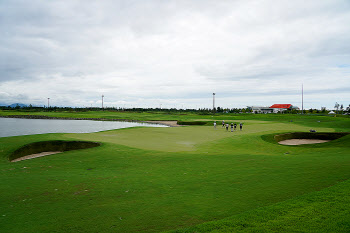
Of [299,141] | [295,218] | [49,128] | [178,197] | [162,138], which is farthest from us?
[49,128]

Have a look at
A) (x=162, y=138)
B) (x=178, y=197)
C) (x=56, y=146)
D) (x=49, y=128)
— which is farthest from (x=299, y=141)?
(x=49, y=128)

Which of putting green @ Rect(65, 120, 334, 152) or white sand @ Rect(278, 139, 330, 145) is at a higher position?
putting green @ Rect(65, 120, 334, 152)

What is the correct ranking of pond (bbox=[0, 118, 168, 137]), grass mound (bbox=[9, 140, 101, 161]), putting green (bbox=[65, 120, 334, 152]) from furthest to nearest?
pond (bbox=[0, 118, 168, 137]) < putting green (bbox=[65, 120, 334, 152]) < grass mound (bbox=[9, 140, 101, 161])

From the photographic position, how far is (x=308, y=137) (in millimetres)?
35281

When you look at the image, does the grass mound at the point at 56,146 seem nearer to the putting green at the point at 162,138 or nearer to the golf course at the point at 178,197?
the putting green at the point at 162,138

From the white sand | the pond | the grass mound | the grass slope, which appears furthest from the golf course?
the pond

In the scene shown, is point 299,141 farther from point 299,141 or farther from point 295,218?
point 295,218

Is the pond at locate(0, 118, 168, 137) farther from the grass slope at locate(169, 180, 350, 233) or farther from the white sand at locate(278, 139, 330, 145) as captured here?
the grass slope at locate(169, 180, 350, 233)

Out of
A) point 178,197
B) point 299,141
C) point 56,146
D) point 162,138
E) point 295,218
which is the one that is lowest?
point 299,141

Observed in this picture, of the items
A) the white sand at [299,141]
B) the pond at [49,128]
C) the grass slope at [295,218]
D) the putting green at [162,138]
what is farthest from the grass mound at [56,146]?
the pond at [49,128]

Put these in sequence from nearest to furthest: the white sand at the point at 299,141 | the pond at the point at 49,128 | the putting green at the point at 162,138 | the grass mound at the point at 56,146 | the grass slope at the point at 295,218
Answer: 1. the grass slope at the point at 295,218
2. the grass mound at the point at 56,146
3. the putting green at the point at 162,138
4. the white sand at the point at 299,141
5. the pond at the point at 49,128

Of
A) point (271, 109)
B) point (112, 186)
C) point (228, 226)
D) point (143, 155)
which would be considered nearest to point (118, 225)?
point (228, 226)

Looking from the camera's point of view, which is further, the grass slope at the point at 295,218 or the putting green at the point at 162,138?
the putting green at the point at 162,138

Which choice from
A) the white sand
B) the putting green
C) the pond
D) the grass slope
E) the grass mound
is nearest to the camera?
the grass slope
